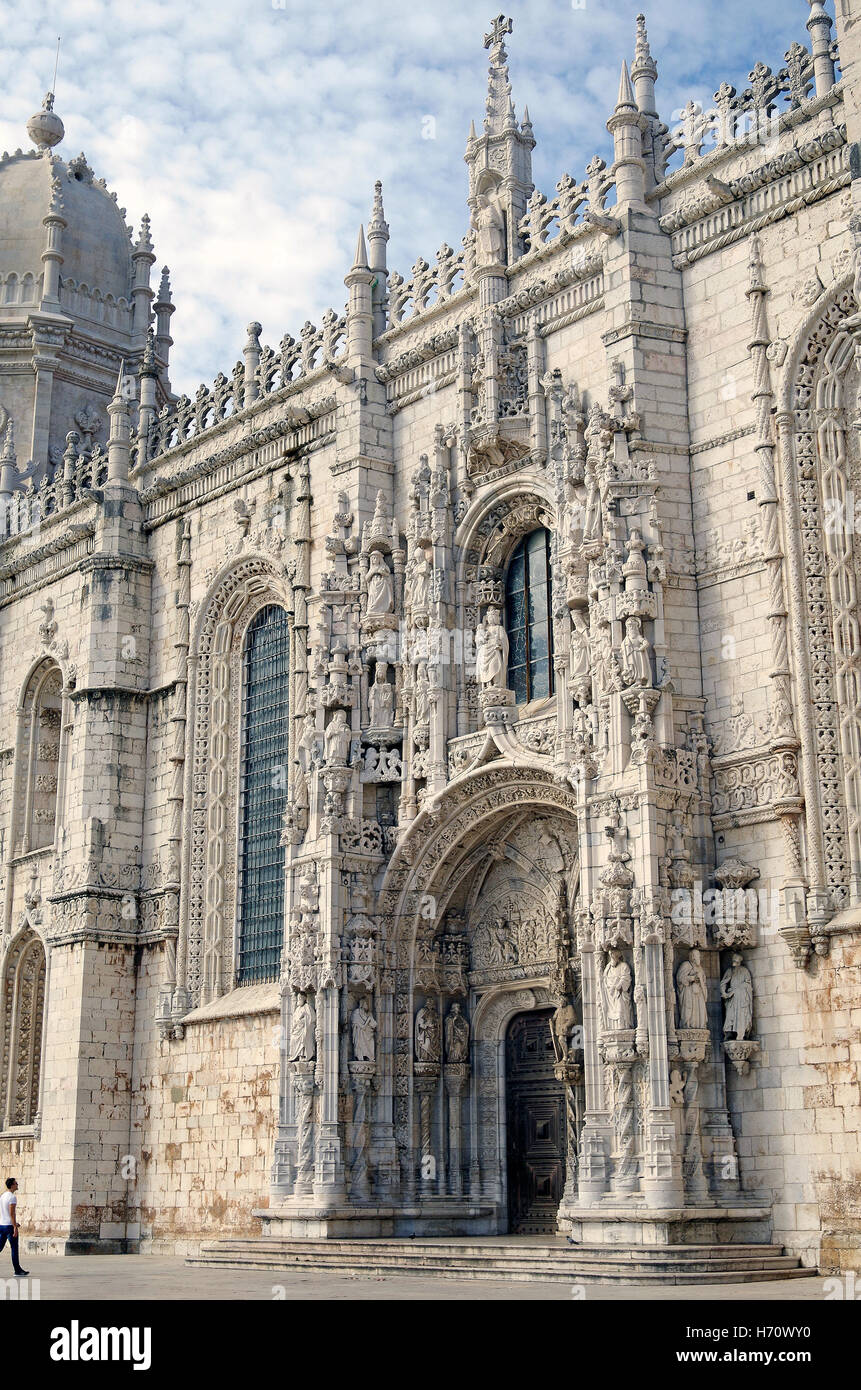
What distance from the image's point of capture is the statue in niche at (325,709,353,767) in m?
22.7

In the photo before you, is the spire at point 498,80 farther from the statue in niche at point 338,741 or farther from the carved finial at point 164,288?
the carved finial at point 164,288

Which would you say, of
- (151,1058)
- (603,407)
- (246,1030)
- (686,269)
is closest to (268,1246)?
(246,1030)

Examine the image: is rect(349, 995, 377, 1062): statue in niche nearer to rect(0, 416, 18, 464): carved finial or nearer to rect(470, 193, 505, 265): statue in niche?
rect(470, 193, 505, 265): statue in niche

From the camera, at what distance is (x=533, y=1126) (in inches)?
861

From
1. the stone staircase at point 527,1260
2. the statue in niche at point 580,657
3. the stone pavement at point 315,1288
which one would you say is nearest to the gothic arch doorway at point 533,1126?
the stone staircase at point 527,1260

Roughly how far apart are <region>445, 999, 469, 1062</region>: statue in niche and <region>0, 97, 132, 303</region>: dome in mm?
24324

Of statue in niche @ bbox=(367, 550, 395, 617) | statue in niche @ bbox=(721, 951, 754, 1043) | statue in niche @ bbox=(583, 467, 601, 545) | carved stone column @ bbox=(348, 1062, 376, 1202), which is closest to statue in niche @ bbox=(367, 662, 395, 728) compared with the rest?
statue in niche @ bbox=(367, 550, 395, 617)

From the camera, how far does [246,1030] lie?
25016 millimetres

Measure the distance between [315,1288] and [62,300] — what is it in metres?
29.1

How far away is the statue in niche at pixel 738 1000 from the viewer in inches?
694

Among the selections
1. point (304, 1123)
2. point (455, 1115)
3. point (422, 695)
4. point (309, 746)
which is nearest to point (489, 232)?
point (422, 695)

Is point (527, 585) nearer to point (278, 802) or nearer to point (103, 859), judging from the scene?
point (278, 802)

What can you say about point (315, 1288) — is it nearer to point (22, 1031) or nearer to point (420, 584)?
point (420, 584)

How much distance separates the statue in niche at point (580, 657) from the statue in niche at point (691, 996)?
11.8 feet
